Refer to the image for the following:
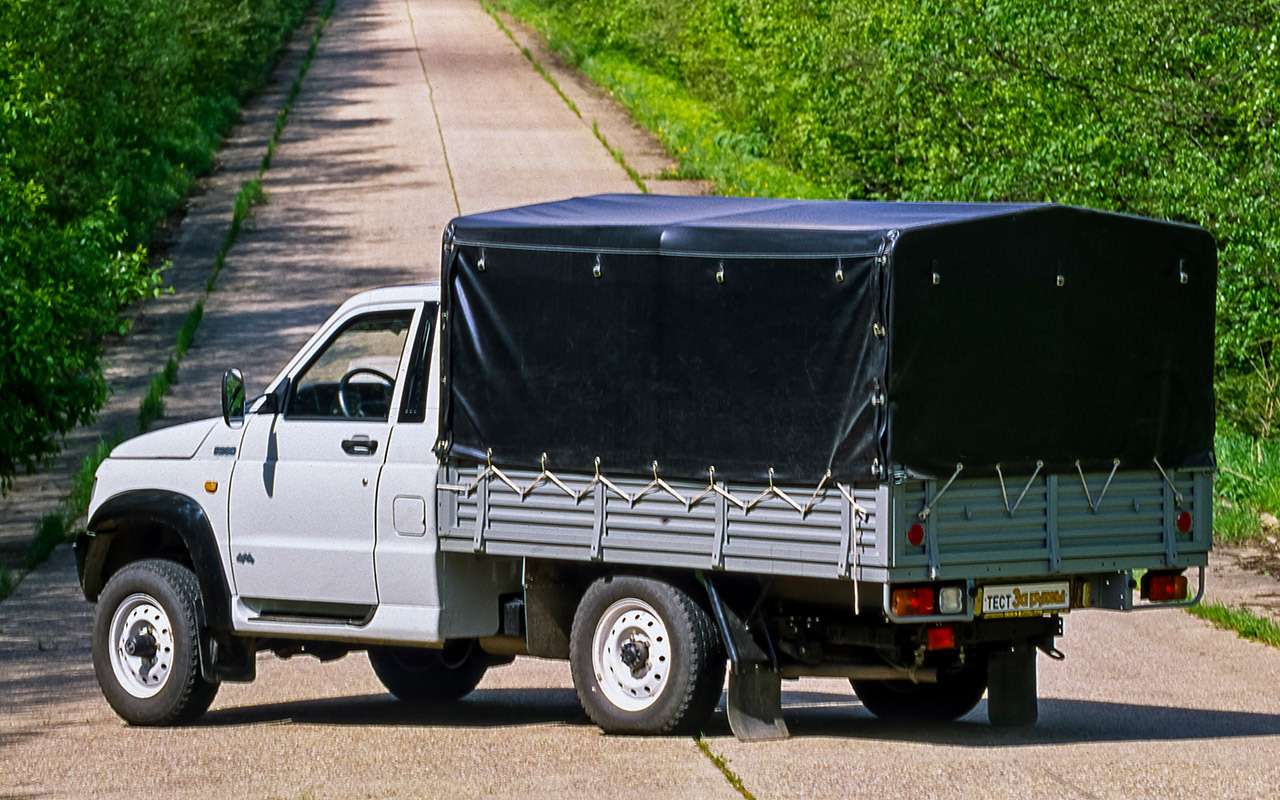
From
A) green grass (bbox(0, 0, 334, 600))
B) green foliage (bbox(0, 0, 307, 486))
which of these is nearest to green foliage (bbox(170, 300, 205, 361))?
green grass (bbox(0, 0, 334, 600))

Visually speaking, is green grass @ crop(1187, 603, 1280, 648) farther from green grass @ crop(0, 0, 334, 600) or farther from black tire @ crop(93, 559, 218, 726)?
green grass @ crop(0, 0, 334, 600)

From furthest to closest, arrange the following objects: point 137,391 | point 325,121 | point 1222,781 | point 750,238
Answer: point 325,121 → point 137,391 → point 750,238 → point 1222,781

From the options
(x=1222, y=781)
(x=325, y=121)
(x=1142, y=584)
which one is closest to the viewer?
(x=1222, y=781)

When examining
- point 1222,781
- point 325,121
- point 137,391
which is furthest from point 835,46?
point 325,121

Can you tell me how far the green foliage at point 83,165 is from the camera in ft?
59.9

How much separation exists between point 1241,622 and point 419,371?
6.57 m

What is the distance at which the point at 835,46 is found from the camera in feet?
85.5

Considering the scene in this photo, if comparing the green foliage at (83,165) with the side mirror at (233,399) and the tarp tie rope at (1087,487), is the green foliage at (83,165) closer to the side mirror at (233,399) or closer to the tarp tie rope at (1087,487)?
the side mirror at (233,399)

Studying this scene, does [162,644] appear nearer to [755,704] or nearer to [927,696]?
[755,704]

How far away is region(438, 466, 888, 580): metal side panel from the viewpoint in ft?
30.2

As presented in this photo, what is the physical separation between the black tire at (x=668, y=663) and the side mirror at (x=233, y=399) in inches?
87.4

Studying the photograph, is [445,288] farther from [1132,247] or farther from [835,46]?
[835,46]

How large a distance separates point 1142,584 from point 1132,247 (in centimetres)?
164

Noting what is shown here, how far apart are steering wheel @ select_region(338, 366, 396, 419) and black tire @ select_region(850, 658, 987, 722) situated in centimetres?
296
